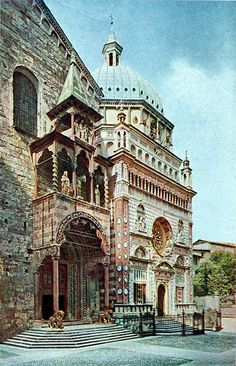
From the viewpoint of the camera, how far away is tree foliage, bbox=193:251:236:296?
117ft

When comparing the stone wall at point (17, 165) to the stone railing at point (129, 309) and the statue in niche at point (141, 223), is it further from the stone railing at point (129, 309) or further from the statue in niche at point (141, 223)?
the statue in niche at point (141, 223)

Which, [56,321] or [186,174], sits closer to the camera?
[56,321]

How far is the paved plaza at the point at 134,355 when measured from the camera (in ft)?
33.1

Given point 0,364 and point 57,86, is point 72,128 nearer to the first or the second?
point 57,86

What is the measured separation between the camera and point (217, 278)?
36000mm

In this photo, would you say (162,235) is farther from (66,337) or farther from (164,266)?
(66,337)

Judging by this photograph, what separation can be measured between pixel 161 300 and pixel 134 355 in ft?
33.0

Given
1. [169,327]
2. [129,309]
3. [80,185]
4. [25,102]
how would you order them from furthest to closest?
1. [169,327]
2. [80,185]
3. [129,309]
4. [25,102]

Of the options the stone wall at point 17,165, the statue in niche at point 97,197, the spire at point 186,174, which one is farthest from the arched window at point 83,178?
the spire at point 186,174

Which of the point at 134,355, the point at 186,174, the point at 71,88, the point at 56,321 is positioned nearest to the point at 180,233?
the point at 186,174

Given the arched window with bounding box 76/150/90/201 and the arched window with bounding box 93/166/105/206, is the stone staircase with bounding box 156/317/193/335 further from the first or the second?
the arched window with bounding box 76/150/90/201

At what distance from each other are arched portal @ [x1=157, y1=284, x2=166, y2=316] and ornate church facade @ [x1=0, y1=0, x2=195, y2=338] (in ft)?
0.16

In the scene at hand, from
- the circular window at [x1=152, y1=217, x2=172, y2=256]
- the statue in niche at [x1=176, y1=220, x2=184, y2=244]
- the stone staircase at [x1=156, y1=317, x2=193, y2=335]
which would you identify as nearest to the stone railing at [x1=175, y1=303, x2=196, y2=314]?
the stone staircase at [x1=156, y1=317, x2=193, y2=335]

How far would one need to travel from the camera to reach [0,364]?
10.1 m
